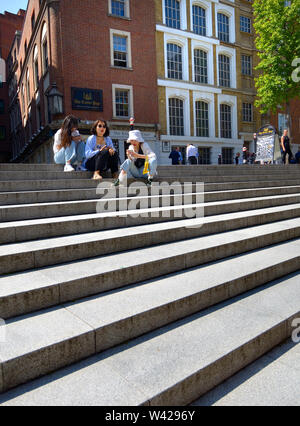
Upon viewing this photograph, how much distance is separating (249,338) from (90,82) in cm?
1855

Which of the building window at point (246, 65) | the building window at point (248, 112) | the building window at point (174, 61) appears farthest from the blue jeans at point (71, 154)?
the building window at point (246, 65)

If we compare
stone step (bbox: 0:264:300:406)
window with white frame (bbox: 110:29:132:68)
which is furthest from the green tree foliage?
stone step (bbox: 0:264:300:406)

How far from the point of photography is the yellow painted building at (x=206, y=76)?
21.2 m

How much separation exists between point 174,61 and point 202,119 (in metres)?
4.50

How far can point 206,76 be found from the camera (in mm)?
23234

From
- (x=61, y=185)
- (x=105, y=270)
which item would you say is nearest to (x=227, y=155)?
(x=61, y=185)

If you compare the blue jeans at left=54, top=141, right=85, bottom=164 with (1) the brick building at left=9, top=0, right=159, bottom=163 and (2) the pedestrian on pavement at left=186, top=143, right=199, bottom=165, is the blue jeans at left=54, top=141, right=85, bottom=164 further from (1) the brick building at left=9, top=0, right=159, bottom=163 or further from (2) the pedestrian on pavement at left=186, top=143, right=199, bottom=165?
(2) the pedestrian on pavement at left=186, top=143, right=199, bottom=165

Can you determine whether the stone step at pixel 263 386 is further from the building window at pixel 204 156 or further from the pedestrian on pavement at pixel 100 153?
the building window at pixel 204 156

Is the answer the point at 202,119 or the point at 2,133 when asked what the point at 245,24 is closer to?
the point at 202,119

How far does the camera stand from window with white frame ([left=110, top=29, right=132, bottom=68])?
19.1 m

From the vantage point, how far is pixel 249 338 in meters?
2.42

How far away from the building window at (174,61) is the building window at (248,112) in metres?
6.61
